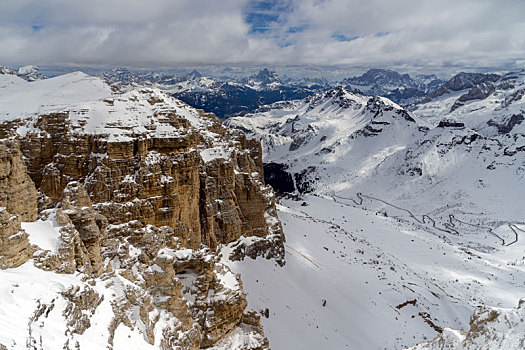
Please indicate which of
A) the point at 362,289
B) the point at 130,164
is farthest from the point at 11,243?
the point at 362,289

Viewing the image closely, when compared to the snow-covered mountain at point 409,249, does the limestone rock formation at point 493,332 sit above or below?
above

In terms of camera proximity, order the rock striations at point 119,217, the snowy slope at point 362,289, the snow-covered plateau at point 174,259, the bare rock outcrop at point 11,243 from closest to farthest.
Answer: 1. the bare rock outcrop at point 11,243
2. the snow-covered plateau at point 174,259
3. the rock striations at point 119,217
4. the snowy slope at point 362,289

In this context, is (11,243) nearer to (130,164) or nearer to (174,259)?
(174,259)

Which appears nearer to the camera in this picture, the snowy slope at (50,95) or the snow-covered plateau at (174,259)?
the snow-covered plateau at (174,259)

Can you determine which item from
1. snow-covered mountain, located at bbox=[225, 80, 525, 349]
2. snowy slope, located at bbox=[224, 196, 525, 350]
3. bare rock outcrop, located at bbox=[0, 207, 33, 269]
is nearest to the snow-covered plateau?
bare rock outcrop, located at bbox=[0, 207, 33, 269]

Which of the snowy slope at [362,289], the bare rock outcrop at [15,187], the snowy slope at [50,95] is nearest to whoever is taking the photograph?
the bare rock outcrop at [15,187]

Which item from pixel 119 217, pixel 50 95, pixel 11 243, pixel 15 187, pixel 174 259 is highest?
pixel 50 95

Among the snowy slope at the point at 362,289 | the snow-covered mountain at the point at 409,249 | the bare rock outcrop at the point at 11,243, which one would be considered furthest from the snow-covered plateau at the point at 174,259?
the snow-covered mountain at the point at 409,249

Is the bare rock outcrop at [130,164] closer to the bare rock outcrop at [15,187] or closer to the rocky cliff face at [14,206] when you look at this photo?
the bare rock outcrop at [15,187]
